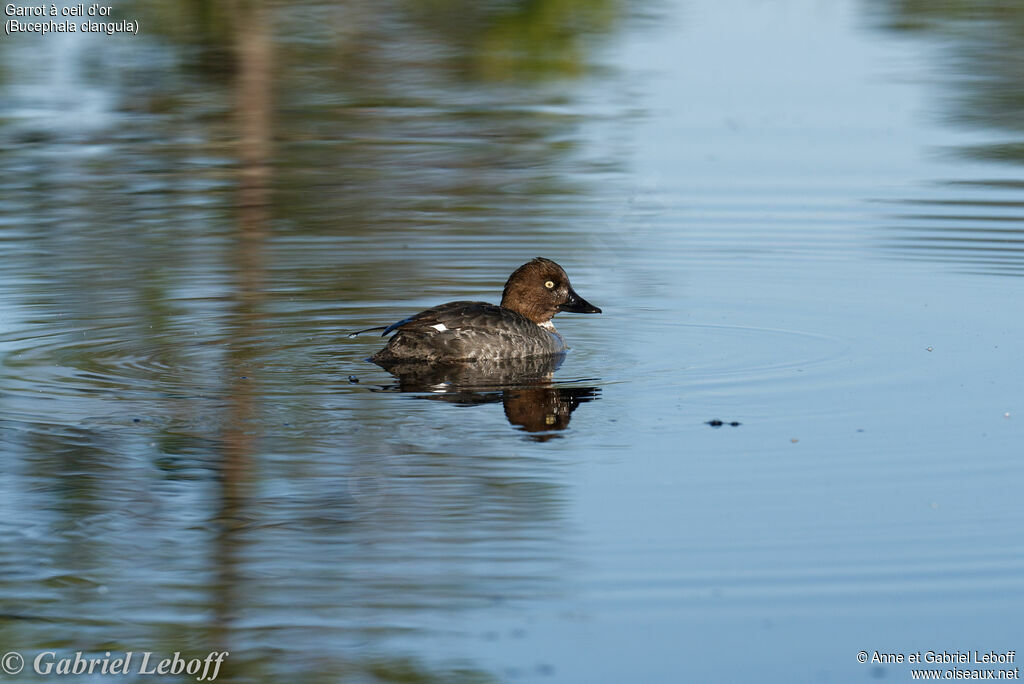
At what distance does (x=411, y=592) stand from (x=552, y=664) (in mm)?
720

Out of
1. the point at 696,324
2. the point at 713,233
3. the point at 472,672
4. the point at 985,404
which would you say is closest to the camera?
the point at 472,672

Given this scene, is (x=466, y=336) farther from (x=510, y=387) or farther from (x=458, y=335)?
(x=510, y=387)

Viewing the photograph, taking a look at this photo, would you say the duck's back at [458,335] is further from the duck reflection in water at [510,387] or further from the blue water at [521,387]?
the blue water at [521,387]

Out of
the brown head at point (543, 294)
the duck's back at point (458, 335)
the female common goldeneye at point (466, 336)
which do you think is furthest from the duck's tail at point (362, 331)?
the brown head at point (543, 294)

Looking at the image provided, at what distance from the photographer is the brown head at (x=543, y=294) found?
34.2ft

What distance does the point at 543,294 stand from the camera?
10.5m

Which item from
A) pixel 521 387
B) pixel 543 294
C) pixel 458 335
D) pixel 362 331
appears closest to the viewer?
pixel 521 387

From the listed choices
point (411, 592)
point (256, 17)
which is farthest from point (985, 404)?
point (256, 17)

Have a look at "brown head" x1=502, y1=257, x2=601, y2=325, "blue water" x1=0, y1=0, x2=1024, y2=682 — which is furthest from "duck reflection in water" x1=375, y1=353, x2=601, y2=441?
"brown head" x1=502, y1=257, x2=601, y2=325

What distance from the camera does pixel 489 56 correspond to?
72.0ft

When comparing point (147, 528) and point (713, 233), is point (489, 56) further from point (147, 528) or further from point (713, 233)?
point (147, 528)

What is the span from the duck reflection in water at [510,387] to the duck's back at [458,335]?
0.18ft

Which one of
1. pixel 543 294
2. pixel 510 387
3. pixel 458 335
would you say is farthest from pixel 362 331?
pixel 543 294

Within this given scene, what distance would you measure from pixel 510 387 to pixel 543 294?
176cm
